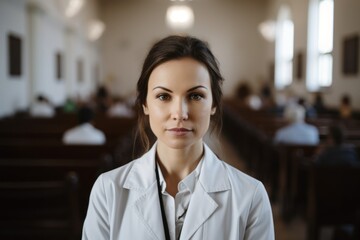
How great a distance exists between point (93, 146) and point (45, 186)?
1.71 meters

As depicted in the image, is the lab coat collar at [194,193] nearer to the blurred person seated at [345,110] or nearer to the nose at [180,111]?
the nose at [180,111]

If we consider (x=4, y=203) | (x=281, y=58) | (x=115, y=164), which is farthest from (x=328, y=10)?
(x=4, y=203)

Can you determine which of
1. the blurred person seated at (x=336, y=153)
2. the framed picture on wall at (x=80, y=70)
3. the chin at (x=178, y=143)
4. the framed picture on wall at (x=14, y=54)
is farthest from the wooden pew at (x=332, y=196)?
the framed picture on wall at (x=80, y=70)

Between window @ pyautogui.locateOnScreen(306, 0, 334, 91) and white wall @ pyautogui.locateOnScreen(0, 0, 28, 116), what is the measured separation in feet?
27.3

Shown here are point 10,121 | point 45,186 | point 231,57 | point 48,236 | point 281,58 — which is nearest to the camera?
point 45,186

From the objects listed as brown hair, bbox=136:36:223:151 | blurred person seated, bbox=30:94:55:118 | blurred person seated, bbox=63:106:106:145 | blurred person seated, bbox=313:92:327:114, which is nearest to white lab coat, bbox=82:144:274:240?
brown hair, bbox=136:36:223:151

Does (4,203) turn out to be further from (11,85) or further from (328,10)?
(328,10)

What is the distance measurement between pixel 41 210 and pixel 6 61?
678 cm

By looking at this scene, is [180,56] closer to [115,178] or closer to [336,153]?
[115,178]

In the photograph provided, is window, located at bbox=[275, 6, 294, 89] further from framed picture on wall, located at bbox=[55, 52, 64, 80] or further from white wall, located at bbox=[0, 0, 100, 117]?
framed picture on wall, located at bbox=[55, 52, 64, 80]

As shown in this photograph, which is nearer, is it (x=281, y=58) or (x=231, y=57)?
(x=281, y=58)

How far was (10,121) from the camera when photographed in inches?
330

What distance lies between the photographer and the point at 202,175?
1299mm

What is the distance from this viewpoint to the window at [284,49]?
18.6m
